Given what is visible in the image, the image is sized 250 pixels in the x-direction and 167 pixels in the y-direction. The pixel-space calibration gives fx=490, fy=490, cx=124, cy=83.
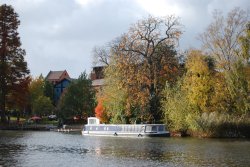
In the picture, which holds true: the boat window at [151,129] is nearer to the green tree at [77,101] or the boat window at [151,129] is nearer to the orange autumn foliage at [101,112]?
the orange autumn foliage at [101,112]

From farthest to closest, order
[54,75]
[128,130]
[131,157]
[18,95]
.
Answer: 1. [54,75]
2. [18,95]
3. [128,130]
4. [131,157]

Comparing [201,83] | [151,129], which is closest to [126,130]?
[151,129]

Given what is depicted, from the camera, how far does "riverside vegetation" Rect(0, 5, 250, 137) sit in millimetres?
62781

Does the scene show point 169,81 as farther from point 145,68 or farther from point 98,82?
point 98,82

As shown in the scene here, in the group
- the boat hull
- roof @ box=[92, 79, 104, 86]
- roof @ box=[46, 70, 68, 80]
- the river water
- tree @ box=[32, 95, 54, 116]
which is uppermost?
roof @ box=[46, 70, 68, 80]

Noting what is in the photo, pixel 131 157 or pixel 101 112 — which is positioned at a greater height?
pixel 101 112

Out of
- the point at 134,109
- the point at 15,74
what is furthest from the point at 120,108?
the point at 15,74

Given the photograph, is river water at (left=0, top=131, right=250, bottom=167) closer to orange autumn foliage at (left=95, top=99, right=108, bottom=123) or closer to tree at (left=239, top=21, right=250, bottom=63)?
tree at (left=239, top=21, right=250, bottom=63)

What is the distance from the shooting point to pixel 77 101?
105062 millimetres

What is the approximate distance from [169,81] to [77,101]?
36025mm

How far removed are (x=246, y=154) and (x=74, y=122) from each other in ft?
232

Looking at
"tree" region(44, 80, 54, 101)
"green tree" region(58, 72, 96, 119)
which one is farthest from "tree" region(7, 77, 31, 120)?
"tree" region(44, 80, 54, 101)

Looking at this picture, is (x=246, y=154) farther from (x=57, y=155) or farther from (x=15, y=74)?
(x=15, y=74)

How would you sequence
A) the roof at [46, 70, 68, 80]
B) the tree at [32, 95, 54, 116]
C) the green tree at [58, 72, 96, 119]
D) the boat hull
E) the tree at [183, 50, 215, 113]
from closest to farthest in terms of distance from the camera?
the tree at [183, 50, 215, 113] < the boat hull < the green tree at [58, 72, 96, 119] < the tree at [32, 95, 54, 116] < the roof at [46, 70, 68, 80]
